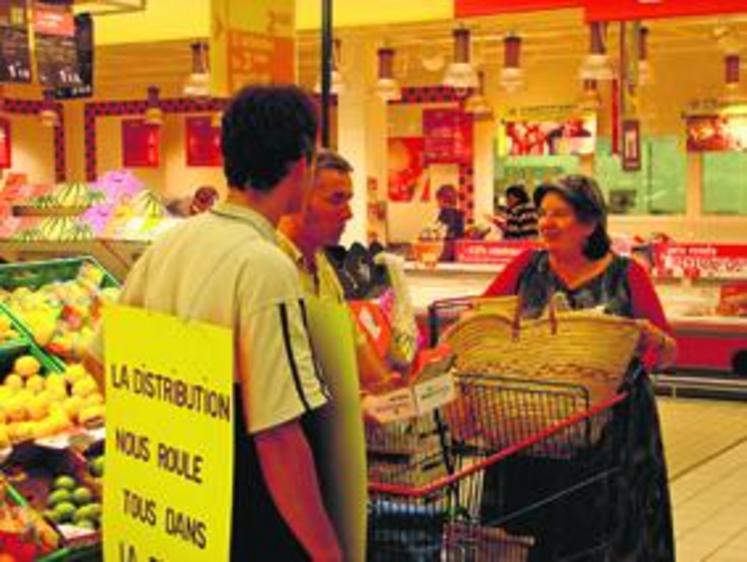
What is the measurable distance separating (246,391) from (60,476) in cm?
175

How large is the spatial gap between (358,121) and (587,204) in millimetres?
9903

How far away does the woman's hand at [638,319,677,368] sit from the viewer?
376 cm

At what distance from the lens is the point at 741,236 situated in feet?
55.5

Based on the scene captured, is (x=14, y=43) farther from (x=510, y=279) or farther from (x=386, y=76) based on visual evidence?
(x=386, y=76)

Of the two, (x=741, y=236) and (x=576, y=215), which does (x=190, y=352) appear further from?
(x=741, y=236)

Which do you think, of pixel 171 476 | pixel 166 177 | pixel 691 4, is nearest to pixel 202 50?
pixel 691 4

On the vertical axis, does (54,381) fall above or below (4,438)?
above

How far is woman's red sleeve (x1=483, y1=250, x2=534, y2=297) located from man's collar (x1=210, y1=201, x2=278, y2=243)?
191 cm

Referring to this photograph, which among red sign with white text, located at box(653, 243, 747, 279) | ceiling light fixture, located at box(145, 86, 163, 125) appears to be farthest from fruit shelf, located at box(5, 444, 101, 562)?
ceiling light fixture, located at box(145, 86, 163, 125)

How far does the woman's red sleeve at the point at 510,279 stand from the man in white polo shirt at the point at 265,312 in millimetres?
1891

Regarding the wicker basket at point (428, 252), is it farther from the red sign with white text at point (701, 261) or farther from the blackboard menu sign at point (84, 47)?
the blackboard menu sign at point (84, 47)

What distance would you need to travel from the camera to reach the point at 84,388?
452 cm

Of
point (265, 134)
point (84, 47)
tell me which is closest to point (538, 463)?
point (265, 134)

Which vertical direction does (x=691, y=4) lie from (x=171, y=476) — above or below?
above
